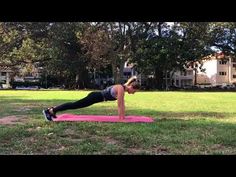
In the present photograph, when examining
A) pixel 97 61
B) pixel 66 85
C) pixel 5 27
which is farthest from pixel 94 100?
pixel 66 85

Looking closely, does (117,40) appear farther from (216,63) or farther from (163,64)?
(216,63)

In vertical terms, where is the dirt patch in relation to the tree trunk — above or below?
below

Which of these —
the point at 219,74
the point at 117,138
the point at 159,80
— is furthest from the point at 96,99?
the point at 219,74

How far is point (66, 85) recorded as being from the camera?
183 ft

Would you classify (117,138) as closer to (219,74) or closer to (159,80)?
(159,80)

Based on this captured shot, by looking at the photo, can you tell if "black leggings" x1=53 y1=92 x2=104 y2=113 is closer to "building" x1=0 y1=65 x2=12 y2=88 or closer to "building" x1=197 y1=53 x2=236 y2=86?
"building" x1=0 y1=65 x2=12 y2=88

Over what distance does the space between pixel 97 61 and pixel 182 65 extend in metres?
8.74

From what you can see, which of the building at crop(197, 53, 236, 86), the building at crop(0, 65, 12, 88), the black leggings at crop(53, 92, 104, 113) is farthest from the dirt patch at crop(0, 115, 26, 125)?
the building at crop(197, 53, 236, 86)

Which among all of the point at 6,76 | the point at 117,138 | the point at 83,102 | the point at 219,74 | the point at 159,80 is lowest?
the point at 117,138

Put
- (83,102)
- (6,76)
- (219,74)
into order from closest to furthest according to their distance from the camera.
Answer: (83,102)
(6,76)
(219,74)

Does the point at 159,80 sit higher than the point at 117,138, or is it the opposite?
the point at 159,80

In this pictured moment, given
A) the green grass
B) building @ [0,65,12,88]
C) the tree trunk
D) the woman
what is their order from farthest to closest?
building @ [0,65,12,88]
the tree trunk
the woman
the green grass

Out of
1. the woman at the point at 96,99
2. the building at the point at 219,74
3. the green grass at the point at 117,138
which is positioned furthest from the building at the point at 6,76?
the green grass at the point at 117,138
